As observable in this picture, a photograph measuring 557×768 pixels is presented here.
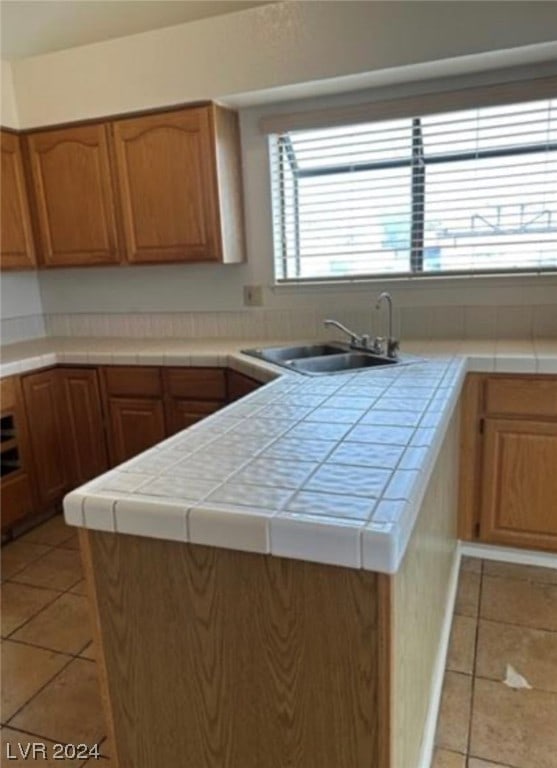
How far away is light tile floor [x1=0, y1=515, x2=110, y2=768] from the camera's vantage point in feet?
5.39

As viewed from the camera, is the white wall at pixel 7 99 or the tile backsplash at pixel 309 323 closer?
the tile backsplash at pixel 309 323

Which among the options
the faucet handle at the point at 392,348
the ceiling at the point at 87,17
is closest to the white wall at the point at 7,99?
the ceiling at the point at 87,17

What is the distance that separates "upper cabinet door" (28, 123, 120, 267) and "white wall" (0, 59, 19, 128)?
0.13 m

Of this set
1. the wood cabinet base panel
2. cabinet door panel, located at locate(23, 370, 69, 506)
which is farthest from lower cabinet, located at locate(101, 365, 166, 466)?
the wood cabinet base panel

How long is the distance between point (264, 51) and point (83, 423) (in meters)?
2.05

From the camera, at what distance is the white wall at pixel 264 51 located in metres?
2.21

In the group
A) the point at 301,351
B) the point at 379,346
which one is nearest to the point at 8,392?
the point at 301,351

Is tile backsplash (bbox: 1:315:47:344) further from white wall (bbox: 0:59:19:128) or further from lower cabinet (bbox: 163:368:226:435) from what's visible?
lower cabinet (bbox: 163:368:226:435)

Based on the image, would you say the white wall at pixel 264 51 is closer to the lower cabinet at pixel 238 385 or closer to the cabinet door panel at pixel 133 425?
the lower cabinet at pixel 238 385

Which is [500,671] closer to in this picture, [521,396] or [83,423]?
[521,396]

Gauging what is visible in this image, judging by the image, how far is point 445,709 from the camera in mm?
1678

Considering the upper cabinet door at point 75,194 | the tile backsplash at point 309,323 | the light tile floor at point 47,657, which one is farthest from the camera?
the upper cabinet door at point 75,194

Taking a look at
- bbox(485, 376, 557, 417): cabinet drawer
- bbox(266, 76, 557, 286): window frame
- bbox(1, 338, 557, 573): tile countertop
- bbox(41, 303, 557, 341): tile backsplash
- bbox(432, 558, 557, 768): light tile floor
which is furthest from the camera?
bbox(41, 303, 557, 341): tile backsplash

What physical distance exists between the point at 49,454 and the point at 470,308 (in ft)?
7.55
